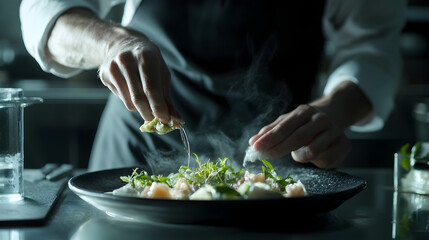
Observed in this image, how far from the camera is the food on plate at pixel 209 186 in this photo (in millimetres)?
917

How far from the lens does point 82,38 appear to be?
138 centimetres

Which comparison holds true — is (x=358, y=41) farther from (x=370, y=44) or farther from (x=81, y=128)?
(x=81, y=128)

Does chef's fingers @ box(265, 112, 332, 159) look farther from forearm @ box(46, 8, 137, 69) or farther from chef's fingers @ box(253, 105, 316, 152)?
forearm @ box(46, 8, 137, 69)

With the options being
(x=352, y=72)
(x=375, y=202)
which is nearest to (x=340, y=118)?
(x=352, y=72)

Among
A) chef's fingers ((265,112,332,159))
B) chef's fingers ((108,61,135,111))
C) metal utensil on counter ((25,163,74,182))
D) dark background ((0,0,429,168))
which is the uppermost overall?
chef's fingers ((108,61,135,111))

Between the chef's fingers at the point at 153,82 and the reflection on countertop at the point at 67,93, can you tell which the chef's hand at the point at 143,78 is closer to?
the chef's fingers at the point at 153,82

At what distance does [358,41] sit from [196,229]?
4.00 ft

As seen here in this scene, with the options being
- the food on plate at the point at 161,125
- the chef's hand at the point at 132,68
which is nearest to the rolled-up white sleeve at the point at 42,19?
the chef's hand at the point at 132,68

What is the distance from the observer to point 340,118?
1524 millimetres

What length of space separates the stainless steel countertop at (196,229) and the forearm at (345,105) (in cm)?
51

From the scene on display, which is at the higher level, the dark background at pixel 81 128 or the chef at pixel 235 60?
the chef at pixel 235 60

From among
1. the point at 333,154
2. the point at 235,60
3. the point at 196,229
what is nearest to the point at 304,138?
the point at 333,154

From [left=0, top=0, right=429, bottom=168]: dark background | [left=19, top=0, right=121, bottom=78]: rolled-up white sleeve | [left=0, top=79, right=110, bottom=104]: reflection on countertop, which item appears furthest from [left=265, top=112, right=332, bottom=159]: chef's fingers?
[left=0, top=79, right=110, bottom=104]: reflection on countertop

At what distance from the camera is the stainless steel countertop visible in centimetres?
84
